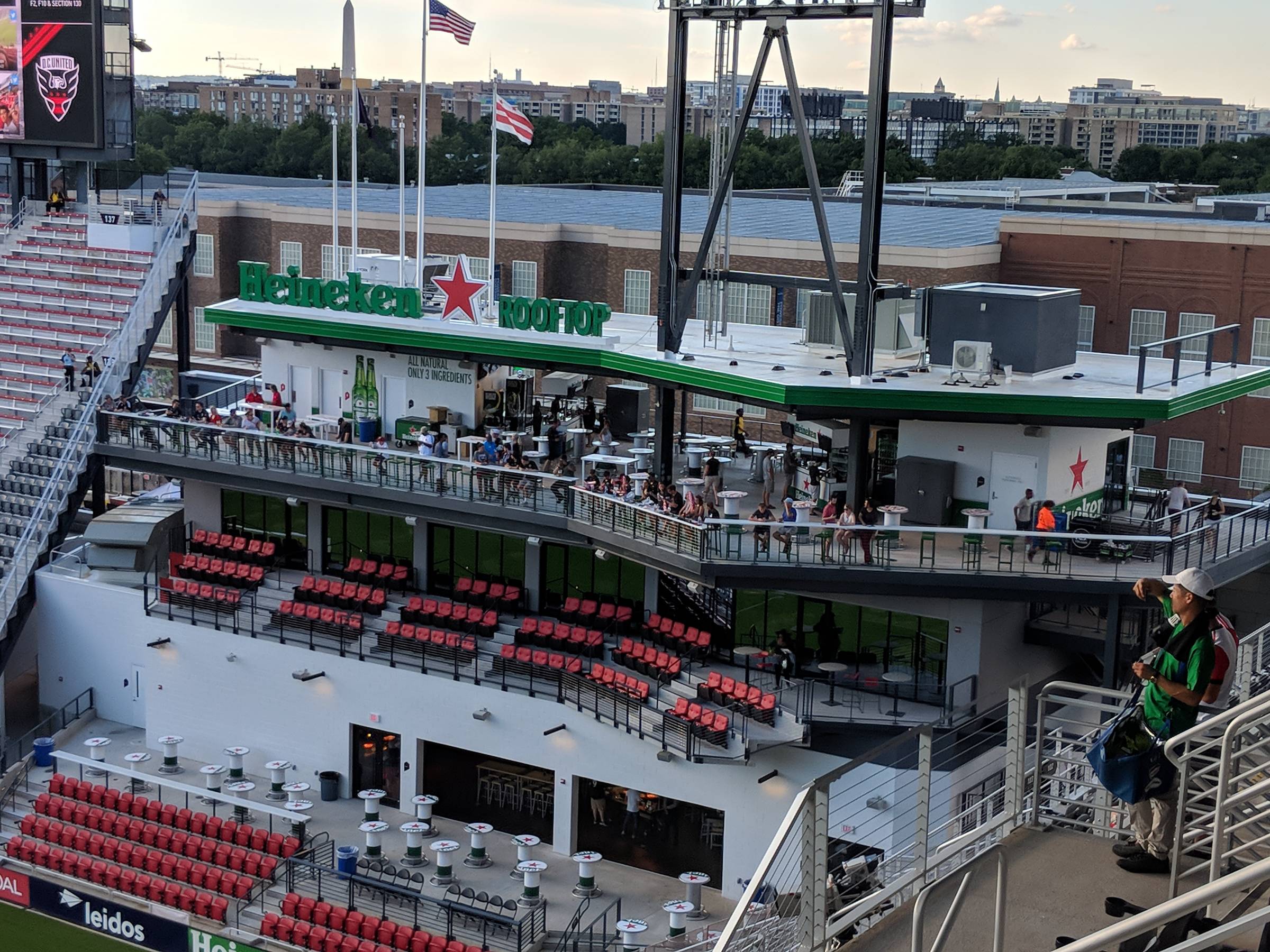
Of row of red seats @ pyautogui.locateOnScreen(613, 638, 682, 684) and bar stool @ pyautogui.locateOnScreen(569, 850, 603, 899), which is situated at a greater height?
row of red seats @ pyautogui.locateOnScreen(613, 638, 682, 684)

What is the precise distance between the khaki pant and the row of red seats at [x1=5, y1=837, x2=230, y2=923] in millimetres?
21162

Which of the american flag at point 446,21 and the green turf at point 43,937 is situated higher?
the american flag at point 446,21

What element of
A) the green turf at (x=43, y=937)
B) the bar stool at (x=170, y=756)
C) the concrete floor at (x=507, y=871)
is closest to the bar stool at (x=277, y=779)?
the concrete floor at (x=507, y=871)

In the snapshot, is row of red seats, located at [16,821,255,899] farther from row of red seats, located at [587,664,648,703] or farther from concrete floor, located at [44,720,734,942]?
row of red seats, located at [587,664,648,703]

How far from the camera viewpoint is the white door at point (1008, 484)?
2812 centimetres

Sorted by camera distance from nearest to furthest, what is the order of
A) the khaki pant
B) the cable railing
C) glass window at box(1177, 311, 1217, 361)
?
the khaki pant
the cable railing
glass window at box(1177, 311, 1217, 361)

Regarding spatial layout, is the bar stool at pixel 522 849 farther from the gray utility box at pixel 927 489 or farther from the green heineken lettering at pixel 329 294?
the green heineken lettering at pixel 329 294

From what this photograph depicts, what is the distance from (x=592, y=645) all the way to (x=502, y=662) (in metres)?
1.80

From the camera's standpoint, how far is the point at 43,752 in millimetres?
33938

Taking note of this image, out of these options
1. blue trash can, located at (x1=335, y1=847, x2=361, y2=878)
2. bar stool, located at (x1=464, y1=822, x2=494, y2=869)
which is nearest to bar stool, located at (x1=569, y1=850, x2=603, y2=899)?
bar stool, located at (x1=464, y1=822, x2=494, y2=869)

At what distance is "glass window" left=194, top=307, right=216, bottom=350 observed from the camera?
6184 centimetres

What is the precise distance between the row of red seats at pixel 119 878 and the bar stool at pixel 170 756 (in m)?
3.73

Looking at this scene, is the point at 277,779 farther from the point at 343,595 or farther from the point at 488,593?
the point at 488,593

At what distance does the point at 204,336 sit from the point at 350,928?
131 ft
